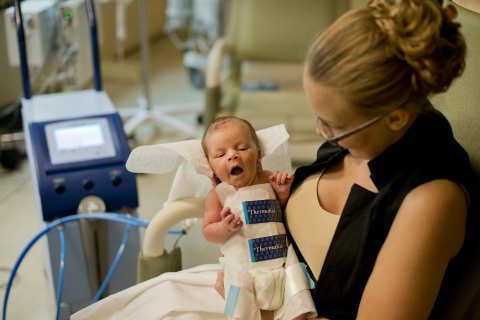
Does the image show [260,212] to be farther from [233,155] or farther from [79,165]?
[79,165]

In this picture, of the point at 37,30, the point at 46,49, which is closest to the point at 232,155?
the point at 37,30

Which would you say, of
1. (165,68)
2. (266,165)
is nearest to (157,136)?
(165,68)

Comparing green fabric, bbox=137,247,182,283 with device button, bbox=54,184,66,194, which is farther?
device button, bbox=54,184,66,194

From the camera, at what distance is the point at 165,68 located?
14.7 ft

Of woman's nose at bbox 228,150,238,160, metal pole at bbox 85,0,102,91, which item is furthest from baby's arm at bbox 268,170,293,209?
metal pole at bbox 85,0,102,91

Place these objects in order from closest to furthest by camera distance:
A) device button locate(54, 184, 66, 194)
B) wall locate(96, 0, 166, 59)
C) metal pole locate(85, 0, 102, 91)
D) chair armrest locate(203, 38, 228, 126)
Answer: device button locate(54, 184, 66, 194) → metal pole locate(85, 0, 102, 91) → chair armrest locate(203, 38, 228, 126) → wall locate(96, 0, 166, 59)

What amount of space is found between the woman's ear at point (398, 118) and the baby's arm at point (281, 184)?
0.39 meters

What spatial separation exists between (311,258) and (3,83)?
2733mm

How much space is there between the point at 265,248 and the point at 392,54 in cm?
49

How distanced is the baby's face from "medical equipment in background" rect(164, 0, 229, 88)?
2.28m

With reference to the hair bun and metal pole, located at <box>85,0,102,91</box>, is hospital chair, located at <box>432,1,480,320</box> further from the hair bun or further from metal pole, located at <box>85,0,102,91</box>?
metal pole, located at <box>85,0,102,91</box>

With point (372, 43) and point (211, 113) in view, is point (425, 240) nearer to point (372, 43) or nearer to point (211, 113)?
point (372, 43)

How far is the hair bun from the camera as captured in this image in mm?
843

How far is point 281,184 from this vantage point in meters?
1.28
